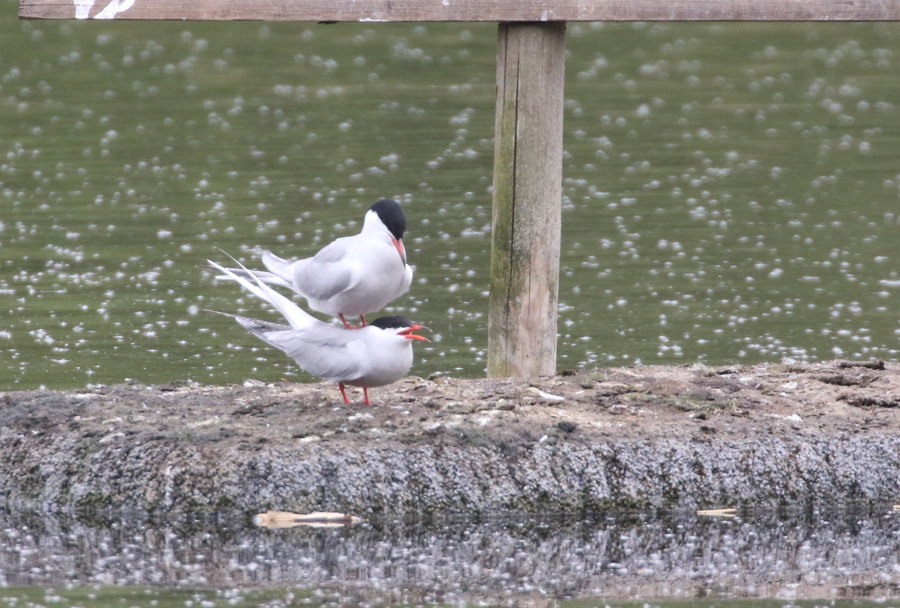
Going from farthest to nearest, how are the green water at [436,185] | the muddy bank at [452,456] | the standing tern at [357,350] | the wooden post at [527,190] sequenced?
the green water at [436,185] < the wooden post at [527,190] < the standing tern at [357,350] < the muddy bank at [452,456]

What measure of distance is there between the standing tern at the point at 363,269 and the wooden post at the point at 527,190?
86 centimetres

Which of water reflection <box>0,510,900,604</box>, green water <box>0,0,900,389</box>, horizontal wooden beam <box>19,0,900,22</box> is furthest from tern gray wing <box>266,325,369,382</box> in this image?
green water <box>0,0,900,389</box>

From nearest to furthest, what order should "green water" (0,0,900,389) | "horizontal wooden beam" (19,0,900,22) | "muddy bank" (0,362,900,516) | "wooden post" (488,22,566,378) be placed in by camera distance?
"muddy bank" (0,362,900,516), "horizontal wooden beam" (19,0,900,22), "wooden post" (488,22,566,378), "green water" (0,0,900,389)

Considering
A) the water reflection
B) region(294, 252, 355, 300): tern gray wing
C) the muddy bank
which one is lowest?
the water reflection

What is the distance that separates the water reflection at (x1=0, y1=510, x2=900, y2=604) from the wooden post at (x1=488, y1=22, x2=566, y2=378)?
1.59 meters

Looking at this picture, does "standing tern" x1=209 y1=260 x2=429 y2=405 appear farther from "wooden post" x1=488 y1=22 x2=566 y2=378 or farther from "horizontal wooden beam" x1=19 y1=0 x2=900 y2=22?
"horizontal wooden beam" x1=19 y1=0 x2=900 y2=22

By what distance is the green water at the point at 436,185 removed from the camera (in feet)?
32.9

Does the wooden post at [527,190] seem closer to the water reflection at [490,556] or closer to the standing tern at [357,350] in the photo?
the standing tern at [357,350]

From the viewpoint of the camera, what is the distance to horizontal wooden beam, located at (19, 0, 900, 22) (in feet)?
23.5

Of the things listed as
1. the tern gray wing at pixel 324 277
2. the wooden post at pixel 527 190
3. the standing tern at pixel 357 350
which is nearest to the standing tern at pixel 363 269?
the tern gray wing at pixel 324 277

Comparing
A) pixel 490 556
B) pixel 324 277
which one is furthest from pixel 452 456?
pixel 324 277

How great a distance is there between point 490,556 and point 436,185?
381 inches

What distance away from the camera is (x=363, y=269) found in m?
6.61

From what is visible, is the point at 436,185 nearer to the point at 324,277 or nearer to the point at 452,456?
the point at 324,277
